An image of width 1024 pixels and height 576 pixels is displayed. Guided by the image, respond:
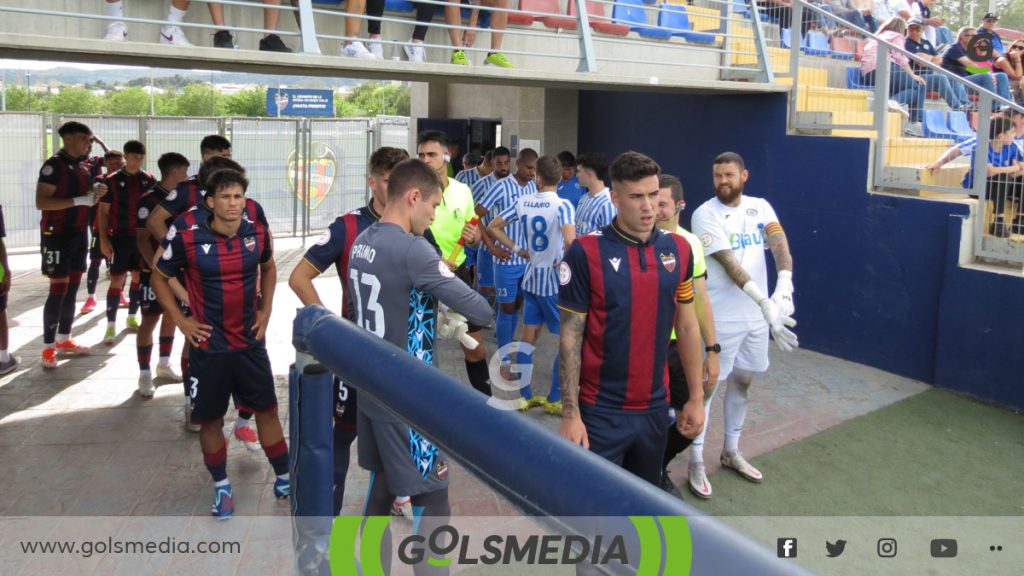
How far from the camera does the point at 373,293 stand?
367 cm

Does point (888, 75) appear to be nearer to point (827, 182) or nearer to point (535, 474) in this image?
point (827, 182)

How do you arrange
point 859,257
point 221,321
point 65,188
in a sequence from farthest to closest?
1. point 859,257
2. point 65,188
3. point 221,321

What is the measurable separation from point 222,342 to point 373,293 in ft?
5.33

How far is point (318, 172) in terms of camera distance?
1758cm

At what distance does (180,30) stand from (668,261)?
456 cm

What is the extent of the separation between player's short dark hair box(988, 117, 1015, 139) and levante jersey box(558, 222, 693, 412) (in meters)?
5.32

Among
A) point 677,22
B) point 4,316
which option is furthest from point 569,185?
point 4,316

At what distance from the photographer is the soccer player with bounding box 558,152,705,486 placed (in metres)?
3.74

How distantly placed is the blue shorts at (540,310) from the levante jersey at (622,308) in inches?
128

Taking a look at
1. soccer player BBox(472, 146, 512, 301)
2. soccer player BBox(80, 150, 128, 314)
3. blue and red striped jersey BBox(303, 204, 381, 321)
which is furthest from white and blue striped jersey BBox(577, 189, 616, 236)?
soccer player BBox(80, 150, 128, 314)

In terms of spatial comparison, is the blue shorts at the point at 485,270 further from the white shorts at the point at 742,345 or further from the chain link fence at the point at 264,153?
the chain link fence at the point at 264,153

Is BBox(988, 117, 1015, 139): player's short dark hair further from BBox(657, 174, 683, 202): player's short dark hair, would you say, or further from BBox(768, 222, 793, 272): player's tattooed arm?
BBox(657, 174, 683, 202): player's short dark hair

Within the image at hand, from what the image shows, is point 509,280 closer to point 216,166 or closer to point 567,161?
point 567,161

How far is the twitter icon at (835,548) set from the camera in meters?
4.80
